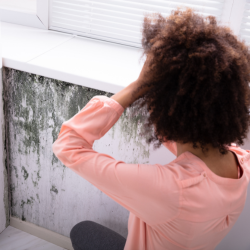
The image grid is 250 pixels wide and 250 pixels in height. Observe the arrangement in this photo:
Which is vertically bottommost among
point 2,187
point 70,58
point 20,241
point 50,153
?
point 20,241

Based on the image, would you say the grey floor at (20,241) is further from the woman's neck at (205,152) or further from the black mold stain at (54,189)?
the woman's neck at (205,152)

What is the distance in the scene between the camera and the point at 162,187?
60cm

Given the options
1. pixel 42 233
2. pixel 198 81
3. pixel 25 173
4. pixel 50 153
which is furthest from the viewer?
pixel 42 233

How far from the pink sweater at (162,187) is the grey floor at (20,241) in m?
0.88

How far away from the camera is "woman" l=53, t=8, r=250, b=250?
1.85 feet

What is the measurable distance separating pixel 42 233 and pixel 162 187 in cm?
108

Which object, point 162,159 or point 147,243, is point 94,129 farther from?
point 162,159

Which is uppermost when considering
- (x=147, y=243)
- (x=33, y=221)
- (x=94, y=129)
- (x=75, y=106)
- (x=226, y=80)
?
(x=226, y=80)

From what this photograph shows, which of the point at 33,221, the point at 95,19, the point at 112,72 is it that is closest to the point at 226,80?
the point at 112,72

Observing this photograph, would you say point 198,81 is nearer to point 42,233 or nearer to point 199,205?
point 199,205

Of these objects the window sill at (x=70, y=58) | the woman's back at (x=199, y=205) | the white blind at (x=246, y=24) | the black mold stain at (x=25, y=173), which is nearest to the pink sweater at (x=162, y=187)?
the woman's back at (x=199, y=205)

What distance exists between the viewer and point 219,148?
2.12 feet

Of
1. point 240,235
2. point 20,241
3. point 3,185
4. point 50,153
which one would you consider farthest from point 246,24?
point 20,241

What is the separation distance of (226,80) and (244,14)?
0.71m
